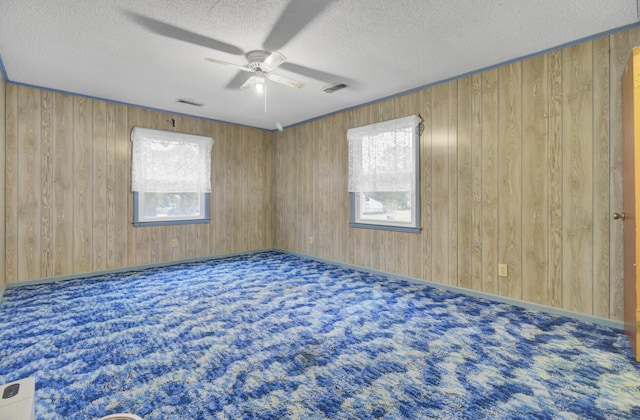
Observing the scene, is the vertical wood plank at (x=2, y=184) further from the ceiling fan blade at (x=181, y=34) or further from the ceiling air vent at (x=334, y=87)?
the ceiling air vent at (x=334, y=87)

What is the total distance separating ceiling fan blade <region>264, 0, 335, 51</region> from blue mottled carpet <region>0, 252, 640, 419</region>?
2398 millimetres

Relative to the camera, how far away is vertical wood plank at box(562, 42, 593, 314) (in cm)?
278

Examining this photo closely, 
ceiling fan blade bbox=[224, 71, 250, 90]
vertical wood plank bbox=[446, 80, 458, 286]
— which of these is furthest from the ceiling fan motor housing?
vertical wood plank bbox=[446, 80, 458, 286]

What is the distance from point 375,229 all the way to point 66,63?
3981 millimetres

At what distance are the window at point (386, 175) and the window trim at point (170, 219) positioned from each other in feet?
8.18

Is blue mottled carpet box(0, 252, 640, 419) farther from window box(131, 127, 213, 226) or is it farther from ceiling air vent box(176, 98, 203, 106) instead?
ceiling air vent box(176, 98, 203, 106)

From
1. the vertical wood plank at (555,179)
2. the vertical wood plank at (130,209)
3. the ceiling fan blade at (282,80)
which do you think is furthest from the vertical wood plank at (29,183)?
the vertical wood plank at (555,179)

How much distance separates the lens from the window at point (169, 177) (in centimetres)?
480

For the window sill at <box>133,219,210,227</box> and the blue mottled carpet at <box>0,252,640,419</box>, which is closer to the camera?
the blue mottled carpet at <box>0,252,640,419</box>

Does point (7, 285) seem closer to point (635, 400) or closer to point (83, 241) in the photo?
point (83, 241)

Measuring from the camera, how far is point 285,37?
2.72 meters

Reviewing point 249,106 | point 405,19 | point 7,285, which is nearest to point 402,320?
point 405,19

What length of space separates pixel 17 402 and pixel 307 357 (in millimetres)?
1504

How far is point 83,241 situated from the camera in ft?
14.2
